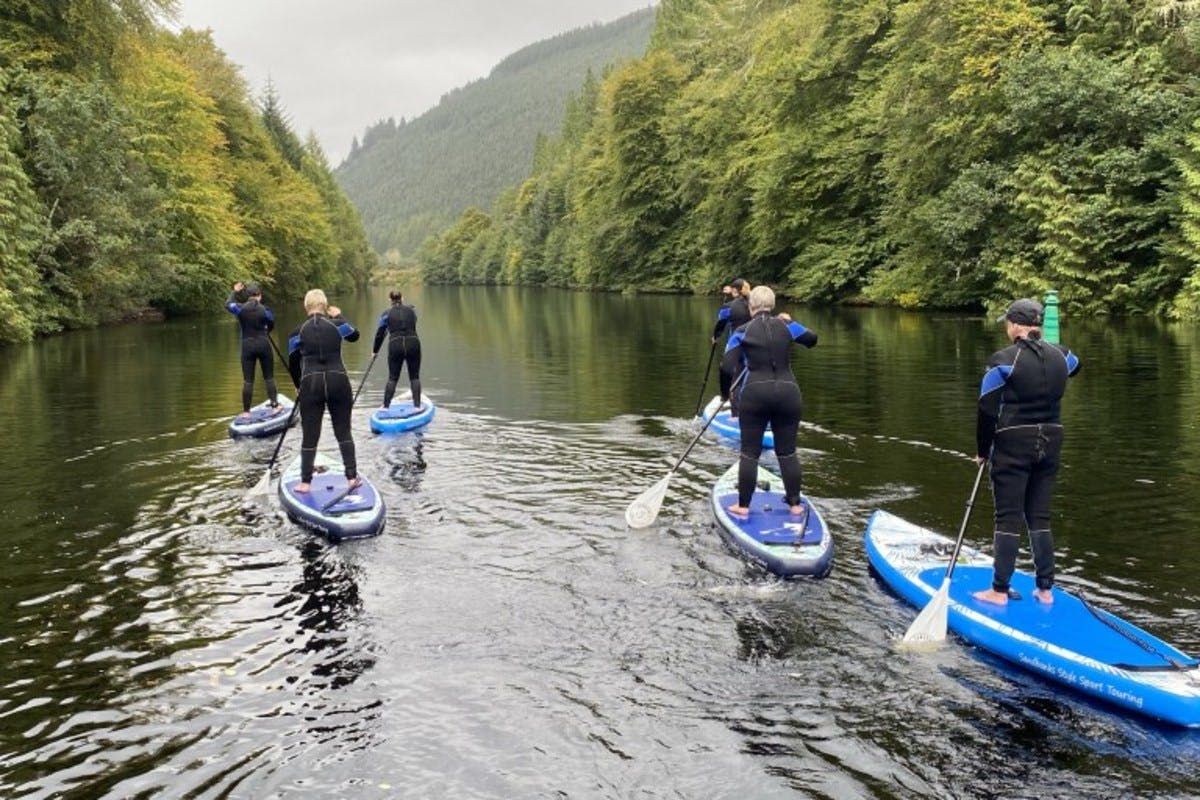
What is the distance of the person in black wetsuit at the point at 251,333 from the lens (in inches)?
627

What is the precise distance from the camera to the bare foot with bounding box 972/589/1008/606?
723 centimetres

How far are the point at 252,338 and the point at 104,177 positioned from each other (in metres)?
24.7

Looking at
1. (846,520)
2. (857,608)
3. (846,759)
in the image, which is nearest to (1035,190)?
(846,520)

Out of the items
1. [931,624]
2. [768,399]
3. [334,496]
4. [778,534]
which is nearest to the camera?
[931,624]

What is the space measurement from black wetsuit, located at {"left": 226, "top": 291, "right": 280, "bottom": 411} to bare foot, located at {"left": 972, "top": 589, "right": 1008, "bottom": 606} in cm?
1278

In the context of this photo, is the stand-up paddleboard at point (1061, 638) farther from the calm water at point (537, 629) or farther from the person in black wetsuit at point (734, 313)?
the person in black wetsuit at point (734, 313)

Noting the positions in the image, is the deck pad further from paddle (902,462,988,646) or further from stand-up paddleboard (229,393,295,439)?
paddle (902,462,988,646)

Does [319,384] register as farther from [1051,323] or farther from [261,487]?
[1051,323]

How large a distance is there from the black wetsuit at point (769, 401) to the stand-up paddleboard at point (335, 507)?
169 inches

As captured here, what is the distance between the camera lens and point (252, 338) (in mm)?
16375

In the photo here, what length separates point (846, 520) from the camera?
10484mm

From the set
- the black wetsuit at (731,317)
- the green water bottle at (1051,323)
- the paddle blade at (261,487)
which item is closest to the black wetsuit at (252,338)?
the paddle blade at (261,487)

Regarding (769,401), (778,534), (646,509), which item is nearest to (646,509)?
(646,509)

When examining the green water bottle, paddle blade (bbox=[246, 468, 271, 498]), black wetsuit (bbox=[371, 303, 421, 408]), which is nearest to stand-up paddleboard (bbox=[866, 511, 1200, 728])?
paddle blade (bbox=[246, 468, 271, 498])
